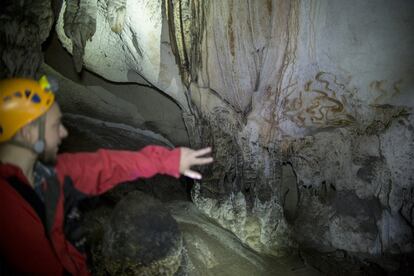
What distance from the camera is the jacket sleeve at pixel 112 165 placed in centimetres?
152

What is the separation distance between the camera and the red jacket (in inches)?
51.3

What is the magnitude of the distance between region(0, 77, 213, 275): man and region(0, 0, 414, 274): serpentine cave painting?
86.9 inches

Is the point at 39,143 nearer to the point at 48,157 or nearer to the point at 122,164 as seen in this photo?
the point at 48,157

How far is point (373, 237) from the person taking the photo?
12.0 ft

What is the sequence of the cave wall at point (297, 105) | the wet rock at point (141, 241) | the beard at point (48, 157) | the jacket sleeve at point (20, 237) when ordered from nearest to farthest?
the jacket sleeve at point (20, 237)
the beard at point (48, 157)
the wet rock at point (141, 241)
the cave wall at point (297, 105)

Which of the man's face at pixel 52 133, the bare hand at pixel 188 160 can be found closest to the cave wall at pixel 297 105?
the bare hand at pixel 188 160

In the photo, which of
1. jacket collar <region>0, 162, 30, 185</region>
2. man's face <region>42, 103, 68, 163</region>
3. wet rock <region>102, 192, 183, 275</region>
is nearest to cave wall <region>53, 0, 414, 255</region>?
wet rock <region>102, 192, 183, 275</region>

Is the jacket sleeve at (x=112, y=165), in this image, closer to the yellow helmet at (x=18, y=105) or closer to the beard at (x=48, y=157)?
the beard at (x=48, y=157)

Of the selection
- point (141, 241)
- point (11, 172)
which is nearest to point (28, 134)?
point (11, 172)

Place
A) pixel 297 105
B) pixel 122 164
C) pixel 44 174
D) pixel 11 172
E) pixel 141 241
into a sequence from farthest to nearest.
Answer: pixel 297 105 → pixel 141 241 → pixel 122 164 → pixel 44 174 → pixel 11 172

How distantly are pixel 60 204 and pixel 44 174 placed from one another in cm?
16

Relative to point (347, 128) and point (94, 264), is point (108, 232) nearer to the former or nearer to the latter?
point (94, 264)

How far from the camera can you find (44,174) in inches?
56.4

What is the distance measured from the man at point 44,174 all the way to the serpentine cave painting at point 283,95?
221 centimetres
